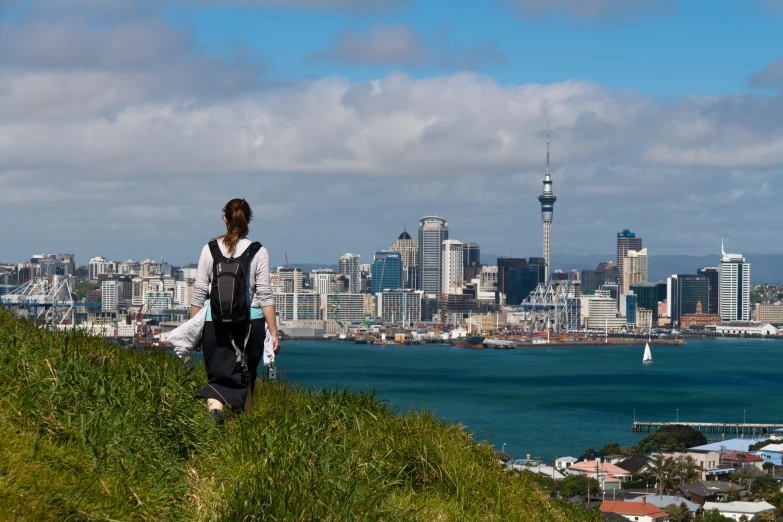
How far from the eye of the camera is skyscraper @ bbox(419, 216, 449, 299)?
133875 millimetres

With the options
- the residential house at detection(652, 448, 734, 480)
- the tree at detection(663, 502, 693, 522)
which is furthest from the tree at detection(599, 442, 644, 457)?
the tree at detection(663, 502, 693, 522)

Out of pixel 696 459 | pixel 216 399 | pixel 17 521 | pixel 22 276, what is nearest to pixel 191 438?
pixel 216 399

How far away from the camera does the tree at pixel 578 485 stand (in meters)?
15.0

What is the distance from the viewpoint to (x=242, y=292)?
2.45 meters

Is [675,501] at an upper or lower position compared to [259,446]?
lower

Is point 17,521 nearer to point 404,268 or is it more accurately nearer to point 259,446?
point 259,446

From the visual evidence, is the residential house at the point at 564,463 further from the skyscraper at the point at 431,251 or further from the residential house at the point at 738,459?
the skyscraper at the point at 431,251

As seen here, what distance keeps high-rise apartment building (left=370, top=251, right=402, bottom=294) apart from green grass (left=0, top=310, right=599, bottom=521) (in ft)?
413

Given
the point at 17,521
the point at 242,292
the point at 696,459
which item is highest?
the point at 242,292

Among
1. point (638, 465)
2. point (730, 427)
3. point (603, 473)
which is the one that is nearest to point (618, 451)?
point (638, 465)

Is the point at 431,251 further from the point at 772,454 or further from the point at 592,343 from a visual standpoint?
the point at 772,454

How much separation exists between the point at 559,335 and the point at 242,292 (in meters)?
88.6

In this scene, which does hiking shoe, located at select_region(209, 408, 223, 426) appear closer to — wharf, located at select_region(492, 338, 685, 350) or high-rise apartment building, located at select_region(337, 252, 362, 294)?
wharf, located at select_region(492, 338, 685, 350)

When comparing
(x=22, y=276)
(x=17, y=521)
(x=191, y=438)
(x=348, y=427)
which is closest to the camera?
(x=17, y=521)
